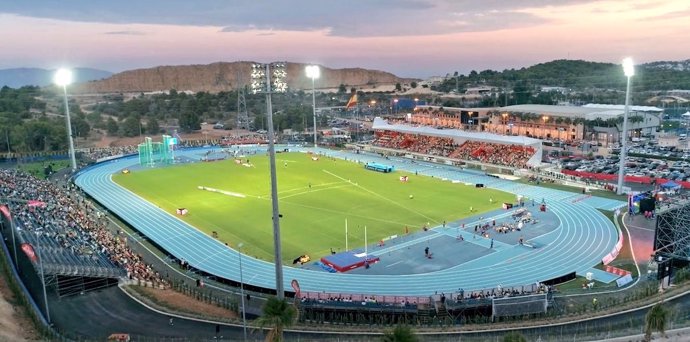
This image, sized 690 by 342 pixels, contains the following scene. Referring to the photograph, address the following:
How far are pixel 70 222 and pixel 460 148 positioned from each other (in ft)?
162

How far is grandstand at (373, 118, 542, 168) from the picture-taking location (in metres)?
61.8

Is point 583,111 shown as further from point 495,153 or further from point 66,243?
point 66,243

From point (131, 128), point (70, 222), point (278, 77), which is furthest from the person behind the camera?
point (131, 128)

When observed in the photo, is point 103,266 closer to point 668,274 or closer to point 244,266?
point 244,266

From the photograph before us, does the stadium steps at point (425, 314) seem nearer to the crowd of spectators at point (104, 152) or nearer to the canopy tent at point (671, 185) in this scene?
the canopy tent at point (671, 185)

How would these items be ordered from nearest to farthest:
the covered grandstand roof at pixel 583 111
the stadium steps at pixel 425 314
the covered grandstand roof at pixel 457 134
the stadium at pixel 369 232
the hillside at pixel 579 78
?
1. the stadium steps at pixel 425 314
2. the stadium at pixel 369 232
3. the covered grandstand roof at pixel 457 134
4. the covered grandstand roof at pixel 583 111
5. the hillside at pixel 579 78

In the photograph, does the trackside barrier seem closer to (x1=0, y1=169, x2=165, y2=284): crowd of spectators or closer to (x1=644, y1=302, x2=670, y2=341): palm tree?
(x1=644, y1=302, x2=670, y2=341): palm tree

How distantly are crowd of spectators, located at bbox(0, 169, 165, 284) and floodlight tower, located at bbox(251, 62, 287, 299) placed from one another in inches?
350

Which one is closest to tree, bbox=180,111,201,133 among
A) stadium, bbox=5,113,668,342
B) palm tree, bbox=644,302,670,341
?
stadium, bbox=5,113,668,342

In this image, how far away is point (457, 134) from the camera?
71250 millimetres

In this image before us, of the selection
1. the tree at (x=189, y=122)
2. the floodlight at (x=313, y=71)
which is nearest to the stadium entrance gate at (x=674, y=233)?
the floodlight at (x=313, y=71)

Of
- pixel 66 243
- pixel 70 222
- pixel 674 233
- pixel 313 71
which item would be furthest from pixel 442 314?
pixel 313 71

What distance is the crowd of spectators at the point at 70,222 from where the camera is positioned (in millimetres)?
29141

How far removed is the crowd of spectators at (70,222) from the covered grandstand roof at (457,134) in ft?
151
